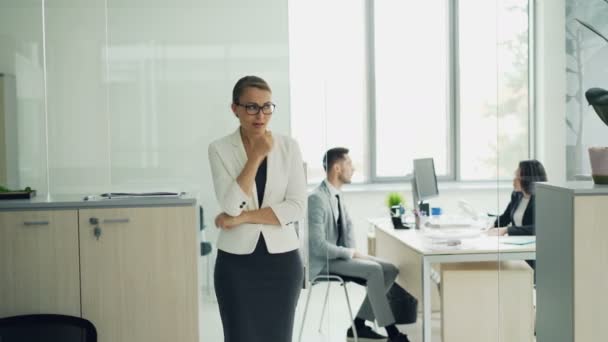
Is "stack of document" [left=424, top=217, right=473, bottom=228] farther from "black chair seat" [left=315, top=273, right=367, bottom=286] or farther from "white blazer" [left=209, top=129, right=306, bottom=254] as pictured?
"white blazer" [left=209, top=129, right=306, bottom=254]

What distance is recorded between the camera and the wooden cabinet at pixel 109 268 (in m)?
2.89

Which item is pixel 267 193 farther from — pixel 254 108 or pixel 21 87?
pixel 21 87

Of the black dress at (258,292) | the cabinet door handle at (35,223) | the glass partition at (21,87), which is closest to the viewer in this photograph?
the black dress at (258,292)

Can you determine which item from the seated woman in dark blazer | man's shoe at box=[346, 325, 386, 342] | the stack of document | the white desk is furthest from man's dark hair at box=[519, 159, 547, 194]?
man's shoe at box=[346, 325, 386, 342]

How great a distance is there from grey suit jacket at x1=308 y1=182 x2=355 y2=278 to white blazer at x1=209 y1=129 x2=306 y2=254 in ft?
3.29

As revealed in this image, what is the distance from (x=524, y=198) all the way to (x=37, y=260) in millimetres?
2278

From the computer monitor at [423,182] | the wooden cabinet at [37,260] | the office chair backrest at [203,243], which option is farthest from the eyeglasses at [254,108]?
the computer monitor at [423,182]

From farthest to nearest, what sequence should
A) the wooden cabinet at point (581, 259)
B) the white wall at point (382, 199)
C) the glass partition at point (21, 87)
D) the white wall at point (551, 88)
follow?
1. the white wall at point (382, 199)
2. the glass partition at point (21, 87)
3. the white wall at point (551, 88)
4. the wooden cabinet at point (581, 259)

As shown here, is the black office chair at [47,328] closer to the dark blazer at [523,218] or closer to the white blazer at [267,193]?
the white blazer at [267,193]

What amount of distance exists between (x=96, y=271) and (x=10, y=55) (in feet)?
4.71

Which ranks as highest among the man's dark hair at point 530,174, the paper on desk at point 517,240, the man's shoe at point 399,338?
the man's dark hair at point 530,174

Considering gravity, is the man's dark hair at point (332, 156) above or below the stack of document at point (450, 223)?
above

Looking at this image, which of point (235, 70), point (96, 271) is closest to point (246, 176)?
point (96, 271)

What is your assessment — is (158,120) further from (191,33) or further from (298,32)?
(298,32)
